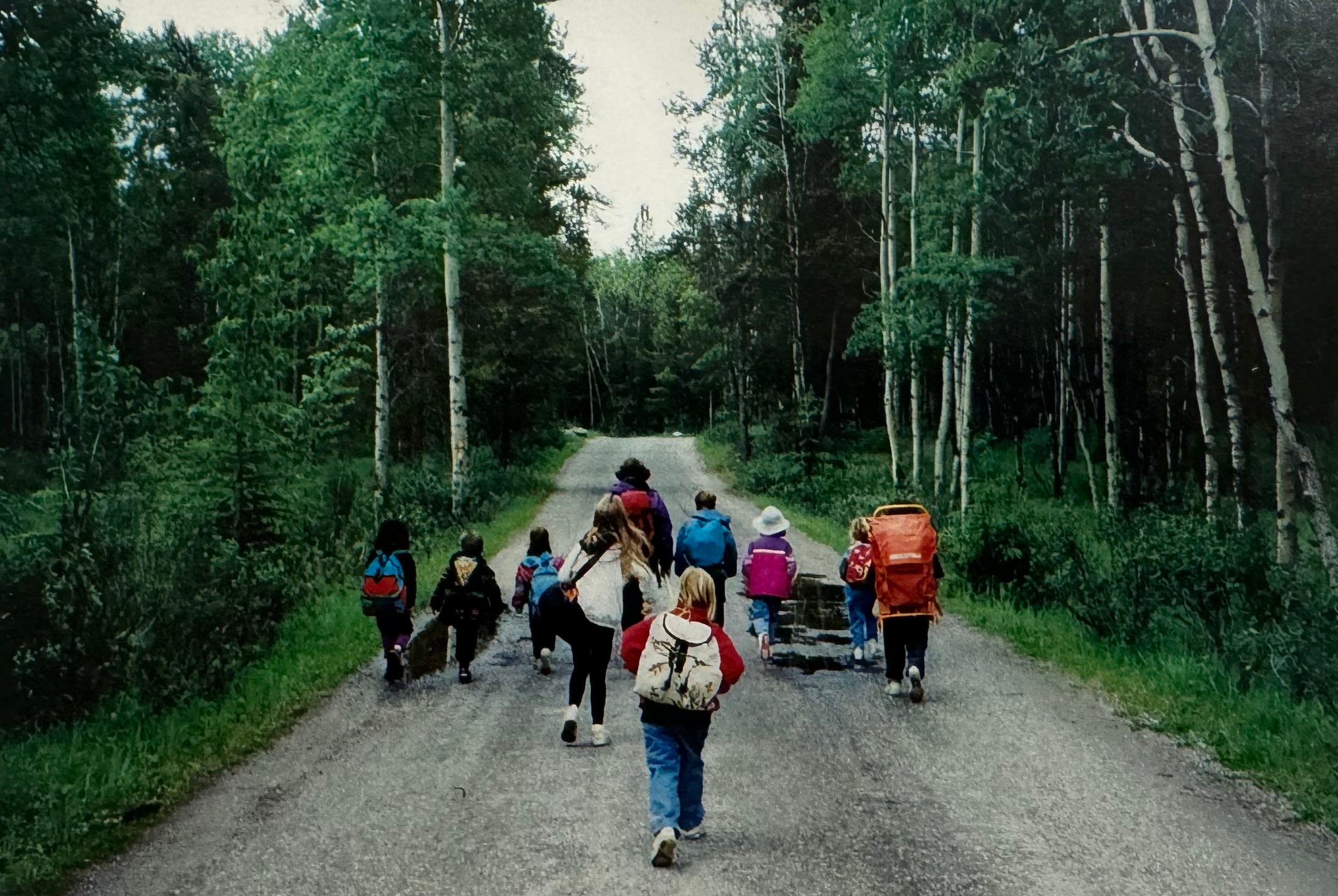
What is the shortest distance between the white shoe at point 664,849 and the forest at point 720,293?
5098 millimetres

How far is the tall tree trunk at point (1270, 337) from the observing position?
1202cm

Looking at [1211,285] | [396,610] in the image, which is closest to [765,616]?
[396,610]

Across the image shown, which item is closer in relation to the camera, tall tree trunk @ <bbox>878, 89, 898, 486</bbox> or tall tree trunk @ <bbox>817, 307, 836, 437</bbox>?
tall tree trunk @ <bbox>878, 89, 898, 486</bbox>

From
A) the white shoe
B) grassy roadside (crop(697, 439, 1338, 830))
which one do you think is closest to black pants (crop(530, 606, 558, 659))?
the white shoe

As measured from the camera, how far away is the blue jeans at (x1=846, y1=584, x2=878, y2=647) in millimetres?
10875

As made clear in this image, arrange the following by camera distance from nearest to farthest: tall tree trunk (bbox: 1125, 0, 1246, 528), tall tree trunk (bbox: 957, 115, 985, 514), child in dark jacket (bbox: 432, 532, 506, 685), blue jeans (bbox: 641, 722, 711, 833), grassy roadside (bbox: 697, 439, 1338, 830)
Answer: blue jeans (bbox: 641, 722, 711, 833), grassy roadside (bbox: 697, 439, 1338, 830), child in dark jacket (bbox: 432, 532, 506, 685), tall tree trunk (bbox: 1125, 0, 1246, 528), tall tree trunk (bbox: 957, 115, 985, 514)

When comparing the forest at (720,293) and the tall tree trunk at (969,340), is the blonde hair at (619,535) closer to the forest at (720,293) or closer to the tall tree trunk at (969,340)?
the forest at (720,293)

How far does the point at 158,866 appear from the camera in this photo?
18.2 ft

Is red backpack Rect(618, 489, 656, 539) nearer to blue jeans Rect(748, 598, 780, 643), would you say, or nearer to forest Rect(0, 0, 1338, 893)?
blue jeans Rect(748, 598, 780, 643)

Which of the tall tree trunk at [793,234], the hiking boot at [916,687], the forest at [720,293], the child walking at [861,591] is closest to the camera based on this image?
the hiking boot at [916,687]

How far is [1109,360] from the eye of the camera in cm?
2462

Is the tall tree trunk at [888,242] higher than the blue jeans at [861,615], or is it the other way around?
the tall tree trunk at [888,242]

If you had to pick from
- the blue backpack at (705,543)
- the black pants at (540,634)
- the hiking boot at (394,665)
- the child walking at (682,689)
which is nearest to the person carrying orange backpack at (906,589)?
the blue backpack at (705,543)

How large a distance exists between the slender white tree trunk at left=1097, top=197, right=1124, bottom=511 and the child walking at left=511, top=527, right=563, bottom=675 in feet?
52.5
